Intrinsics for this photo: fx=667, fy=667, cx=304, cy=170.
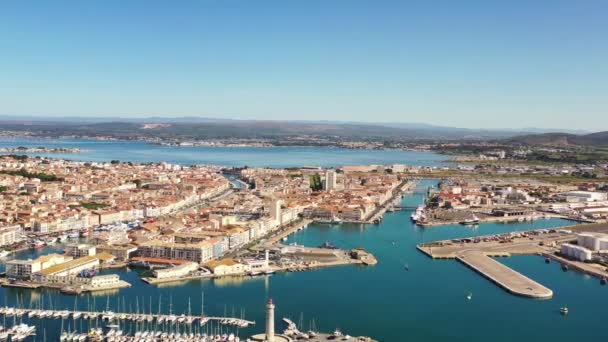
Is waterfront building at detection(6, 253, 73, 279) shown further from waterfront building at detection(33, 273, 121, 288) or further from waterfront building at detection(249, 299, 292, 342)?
waterfront building at detection(249, 299, 292, 342)

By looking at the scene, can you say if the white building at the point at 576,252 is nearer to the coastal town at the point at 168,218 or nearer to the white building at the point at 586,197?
the coastal town at the point at 168,218

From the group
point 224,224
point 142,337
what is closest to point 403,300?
point 142,337

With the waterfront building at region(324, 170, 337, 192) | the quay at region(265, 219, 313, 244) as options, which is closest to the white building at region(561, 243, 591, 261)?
the quay at region(265, 219, 313, 244)

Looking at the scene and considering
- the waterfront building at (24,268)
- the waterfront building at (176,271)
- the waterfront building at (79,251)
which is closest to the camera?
the waterfront building at (24,268)

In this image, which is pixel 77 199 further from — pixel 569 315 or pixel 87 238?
pixel 569 315

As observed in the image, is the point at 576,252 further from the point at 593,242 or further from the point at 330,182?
the point at 330,182

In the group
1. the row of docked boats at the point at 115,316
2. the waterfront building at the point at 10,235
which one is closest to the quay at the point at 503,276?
the row of docked boats at the point at 115,316
